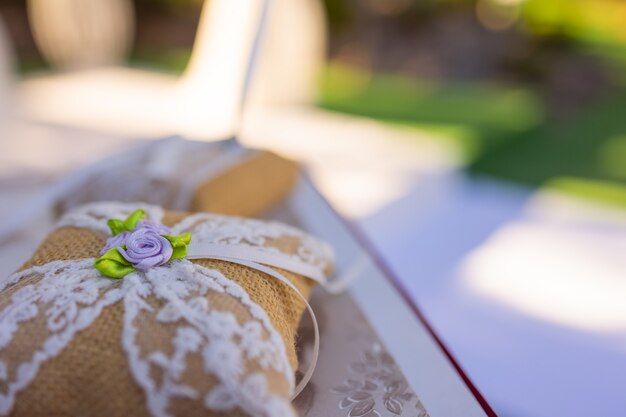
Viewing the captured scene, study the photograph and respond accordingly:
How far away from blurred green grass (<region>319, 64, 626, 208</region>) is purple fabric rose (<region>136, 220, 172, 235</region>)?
184 centimetres

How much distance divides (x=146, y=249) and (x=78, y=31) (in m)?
2.66

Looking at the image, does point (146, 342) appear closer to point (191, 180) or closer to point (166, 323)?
point (166, 323)

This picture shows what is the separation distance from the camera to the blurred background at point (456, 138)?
108cm

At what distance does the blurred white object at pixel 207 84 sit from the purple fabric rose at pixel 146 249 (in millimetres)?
609

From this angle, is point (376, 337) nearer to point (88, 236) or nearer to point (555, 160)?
point (88, 236)

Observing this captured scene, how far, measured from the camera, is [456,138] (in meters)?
2.75

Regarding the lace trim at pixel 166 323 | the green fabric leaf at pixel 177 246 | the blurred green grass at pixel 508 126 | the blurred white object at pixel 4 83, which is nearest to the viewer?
the lace trim at pixel 166 323

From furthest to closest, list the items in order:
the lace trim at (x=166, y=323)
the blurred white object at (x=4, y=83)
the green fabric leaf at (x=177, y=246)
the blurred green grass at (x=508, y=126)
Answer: the blurred green grass at (x=508, y=126) → the blurred white object at (x=4, y=83) → the green fabric leaf at (x=177, y=246) → the lace trim at (x=166, y=323)

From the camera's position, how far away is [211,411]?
0.54 m

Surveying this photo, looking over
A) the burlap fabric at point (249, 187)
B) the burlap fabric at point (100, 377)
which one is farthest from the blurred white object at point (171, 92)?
the burlap fabric at point (100, 377)

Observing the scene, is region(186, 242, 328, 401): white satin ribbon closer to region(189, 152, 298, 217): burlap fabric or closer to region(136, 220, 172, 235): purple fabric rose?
region(136, 220, 172, 235): purple fabric rose

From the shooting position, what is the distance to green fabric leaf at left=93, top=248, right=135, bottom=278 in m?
0.63

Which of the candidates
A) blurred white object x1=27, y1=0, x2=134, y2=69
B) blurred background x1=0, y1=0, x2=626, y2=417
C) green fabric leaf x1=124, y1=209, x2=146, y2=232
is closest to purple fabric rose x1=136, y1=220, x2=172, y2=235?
green fabric leaf x1=124, y1=209, x2=146, y2=232

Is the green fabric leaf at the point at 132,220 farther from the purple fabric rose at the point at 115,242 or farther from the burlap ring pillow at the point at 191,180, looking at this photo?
the burlap ring pillow at the point at 191,180
